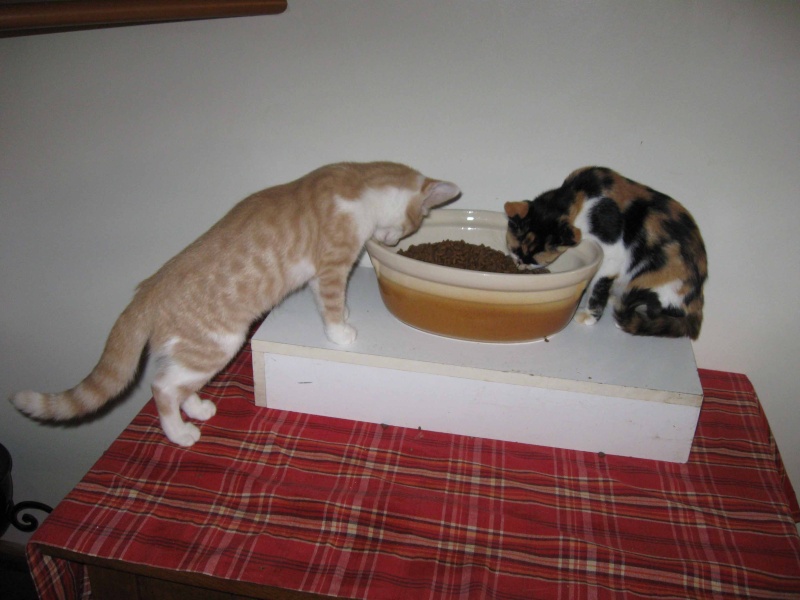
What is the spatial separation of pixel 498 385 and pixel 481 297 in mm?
177

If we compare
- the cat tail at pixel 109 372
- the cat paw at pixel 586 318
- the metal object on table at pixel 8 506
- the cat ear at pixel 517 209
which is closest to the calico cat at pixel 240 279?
the cat tail at pixel 109 372

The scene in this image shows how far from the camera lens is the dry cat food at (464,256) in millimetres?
1227

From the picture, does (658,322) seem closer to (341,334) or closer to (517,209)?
(517,209)

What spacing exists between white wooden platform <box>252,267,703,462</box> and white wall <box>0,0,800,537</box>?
38cm

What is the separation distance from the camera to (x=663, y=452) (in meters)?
1.14

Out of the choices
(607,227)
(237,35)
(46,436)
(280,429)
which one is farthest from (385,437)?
(46,436)

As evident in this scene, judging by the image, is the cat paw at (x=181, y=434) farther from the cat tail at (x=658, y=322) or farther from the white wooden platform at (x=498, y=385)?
the cat tail at (x=658, y=322)

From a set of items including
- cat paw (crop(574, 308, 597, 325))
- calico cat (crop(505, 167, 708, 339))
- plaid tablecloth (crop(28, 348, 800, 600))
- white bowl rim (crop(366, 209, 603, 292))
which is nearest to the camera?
plaid tablecloth (crop(28, 348, 800, 600))

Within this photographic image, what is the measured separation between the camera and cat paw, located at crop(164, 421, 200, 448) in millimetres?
1134

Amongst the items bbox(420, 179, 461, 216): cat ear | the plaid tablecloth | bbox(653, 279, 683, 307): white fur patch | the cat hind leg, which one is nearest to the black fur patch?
bbox(653, 279, 683, 307): white fur patch

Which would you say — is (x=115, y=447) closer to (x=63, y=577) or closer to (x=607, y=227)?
(x=63, y=577)

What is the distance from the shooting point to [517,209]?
1.20m

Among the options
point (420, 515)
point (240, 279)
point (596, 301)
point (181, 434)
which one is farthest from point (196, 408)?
point (596, 301)

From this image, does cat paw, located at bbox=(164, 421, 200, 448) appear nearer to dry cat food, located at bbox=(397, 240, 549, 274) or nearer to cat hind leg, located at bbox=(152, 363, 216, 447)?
cat hind leg, located at bbox=(152, 363, 216, 447)
